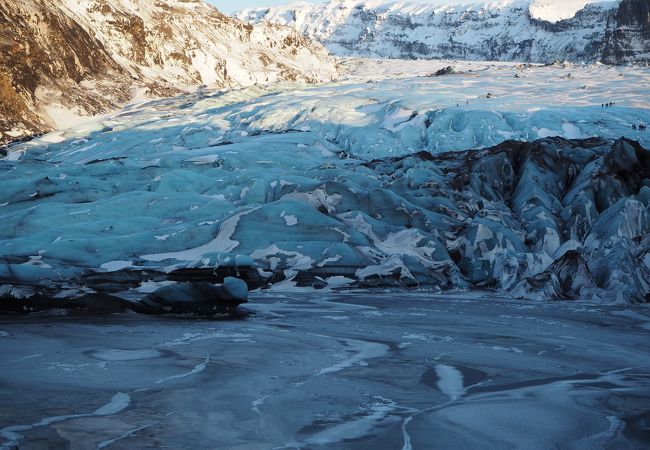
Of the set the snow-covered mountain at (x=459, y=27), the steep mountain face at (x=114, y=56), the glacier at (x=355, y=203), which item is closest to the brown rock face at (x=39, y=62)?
the steep mountain face at (x=114, y=56)

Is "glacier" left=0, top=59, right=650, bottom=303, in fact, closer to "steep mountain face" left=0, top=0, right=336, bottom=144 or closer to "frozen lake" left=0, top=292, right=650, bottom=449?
"frozen lake" left=0, top=292, right=650, bottom=449

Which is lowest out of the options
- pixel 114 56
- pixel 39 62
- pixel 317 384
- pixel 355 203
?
pixel 355 203

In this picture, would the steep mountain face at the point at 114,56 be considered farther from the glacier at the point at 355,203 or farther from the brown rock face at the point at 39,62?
the glacier at the point at 355,203

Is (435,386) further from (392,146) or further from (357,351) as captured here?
(392,146)

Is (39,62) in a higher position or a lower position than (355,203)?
higher

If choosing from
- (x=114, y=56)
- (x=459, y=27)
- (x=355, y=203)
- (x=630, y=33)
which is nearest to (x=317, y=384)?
(x=355, y=203)

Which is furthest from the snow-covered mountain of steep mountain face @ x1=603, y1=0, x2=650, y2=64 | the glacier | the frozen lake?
the frozen lake

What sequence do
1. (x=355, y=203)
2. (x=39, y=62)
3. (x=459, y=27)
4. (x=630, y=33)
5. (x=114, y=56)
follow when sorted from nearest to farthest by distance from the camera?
(x=355, y=203), (x=39, y=62), (x=114, y=56), (x=630, y=33), (x=459, y=27)

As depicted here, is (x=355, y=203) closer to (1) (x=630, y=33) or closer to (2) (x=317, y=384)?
(2) (x=317, y=384)
